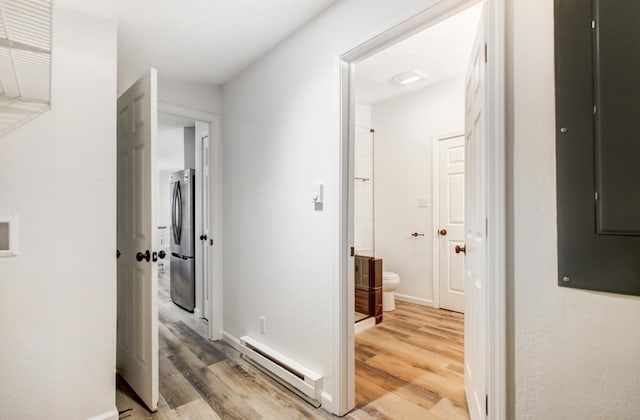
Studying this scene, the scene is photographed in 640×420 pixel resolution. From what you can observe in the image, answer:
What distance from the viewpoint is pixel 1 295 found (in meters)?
1.55

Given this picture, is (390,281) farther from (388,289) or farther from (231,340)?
(231,340)

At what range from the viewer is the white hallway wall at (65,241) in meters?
1.58

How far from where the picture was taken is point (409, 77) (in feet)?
11.7

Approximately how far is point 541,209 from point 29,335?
242 centimetres

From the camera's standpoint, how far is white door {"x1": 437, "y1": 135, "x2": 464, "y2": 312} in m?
3.71

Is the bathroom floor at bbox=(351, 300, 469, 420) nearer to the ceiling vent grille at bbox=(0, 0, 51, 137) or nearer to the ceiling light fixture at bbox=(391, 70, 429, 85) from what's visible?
the ceiling vent grille at bbox=(0, 0, 51, 137)

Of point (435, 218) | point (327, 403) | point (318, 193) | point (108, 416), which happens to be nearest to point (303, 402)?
point (327, 403)

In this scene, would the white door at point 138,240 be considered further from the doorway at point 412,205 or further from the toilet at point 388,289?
the toilet at point 388,289

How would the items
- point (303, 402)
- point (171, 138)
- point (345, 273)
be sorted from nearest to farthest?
point (345, 273) → point (303, 402) → point (171, 138)

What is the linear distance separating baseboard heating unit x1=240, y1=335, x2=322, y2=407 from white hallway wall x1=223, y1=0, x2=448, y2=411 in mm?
57

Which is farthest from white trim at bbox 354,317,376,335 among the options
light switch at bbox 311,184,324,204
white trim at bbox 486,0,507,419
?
white trim at bbox 486,0,507,419

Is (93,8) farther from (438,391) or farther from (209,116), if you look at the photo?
(438,391)

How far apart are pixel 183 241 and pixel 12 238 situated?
2.53 metres

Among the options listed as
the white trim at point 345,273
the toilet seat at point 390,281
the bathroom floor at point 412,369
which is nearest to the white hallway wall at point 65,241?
the white trim at point 345,273
